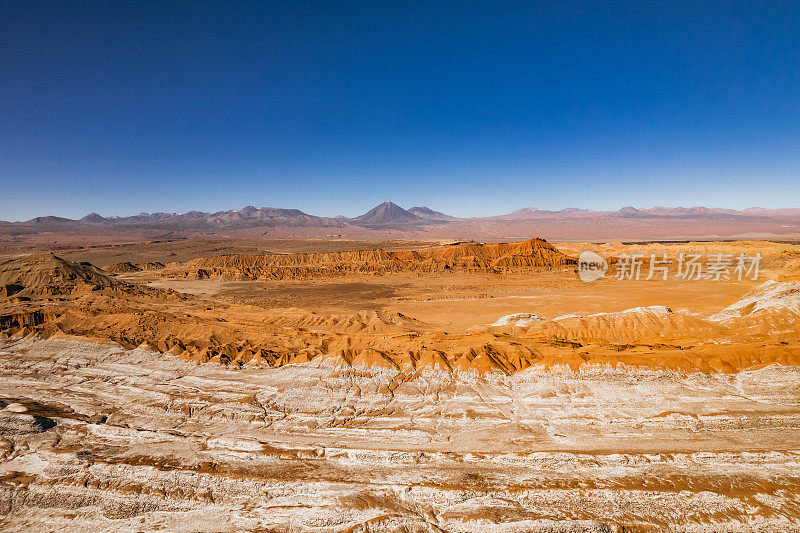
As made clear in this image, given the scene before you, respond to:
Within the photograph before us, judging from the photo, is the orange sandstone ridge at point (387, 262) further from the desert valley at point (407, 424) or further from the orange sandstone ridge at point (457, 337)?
the desert valley at point (407, 424)

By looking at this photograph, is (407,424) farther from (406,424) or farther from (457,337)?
(457,337)

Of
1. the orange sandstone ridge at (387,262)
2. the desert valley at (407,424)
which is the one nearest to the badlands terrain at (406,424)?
the desert valley at (407,424)

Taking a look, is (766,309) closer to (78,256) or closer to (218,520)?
(218,520)

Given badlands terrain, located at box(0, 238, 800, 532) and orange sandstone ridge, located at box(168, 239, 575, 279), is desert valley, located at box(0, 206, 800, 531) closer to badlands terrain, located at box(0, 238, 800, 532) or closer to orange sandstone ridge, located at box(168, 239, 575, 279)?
A: badlands terrain, located at box(0, 238, 800, 532)

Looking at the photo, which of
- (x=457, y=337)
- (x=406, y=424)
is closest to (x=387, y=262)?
(x=457, y=337)

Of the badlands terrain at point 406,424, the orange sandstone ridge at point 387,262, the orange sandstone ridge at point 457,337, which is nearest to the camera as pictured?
the badlands terrain at point 406,424

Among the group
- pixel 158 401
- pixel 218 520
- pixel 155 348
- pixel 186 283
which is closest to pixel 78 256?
pixel 186 283

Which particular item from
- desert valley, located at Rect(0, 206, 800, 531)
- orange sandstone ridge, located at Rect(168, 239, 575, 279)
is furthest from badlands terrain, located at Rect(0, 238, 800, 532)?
orange sandstone ridge, located at Rect(168, 239, 575, 279)

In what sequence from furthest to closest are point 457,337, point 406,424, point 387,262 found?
point 387,262 < point 457,337 < point 406,424
